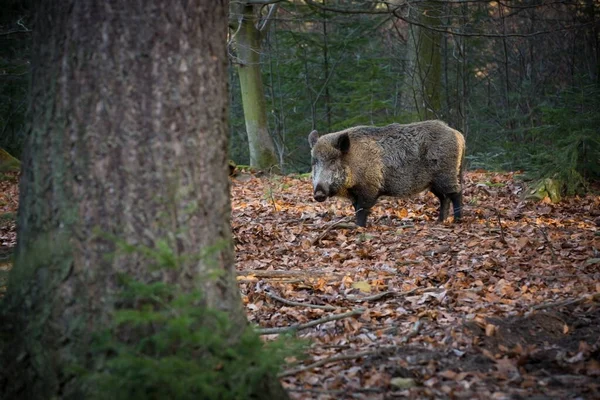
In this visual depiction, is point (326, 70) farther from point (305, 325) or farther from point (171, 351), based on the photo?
point (171, 351)

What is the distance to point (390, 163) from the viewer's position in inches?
404

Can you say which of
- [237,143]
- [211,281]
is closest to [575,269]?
[211,281]

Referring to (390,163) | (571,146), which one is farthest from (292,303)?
(571,146)

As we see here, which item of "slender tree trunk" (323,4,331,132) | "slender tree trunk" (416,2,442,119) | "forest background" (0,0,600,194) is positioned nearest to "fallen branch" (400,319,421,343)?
"forest background" (0,0,600,194)

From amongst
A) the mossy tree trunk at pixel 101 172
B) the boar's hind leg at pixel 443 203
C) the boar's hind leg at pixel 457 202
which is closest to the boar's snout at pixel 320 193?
the boar's hind leg at pixel 443 203

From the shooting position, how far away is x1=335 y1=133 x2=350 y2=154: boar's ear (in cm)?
980

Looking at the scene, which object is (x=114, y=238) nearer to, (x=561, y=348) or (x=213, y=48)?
(x=213, y=48)

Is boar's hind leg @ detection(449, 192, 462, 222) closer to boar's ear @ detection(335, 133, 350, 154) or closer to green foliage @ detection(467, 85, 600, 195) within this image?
boar's ear @ detection(335, 133, 350, 154)

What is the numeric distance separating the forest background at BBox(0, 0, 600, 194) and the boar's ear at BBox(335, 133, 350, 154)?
359 cm

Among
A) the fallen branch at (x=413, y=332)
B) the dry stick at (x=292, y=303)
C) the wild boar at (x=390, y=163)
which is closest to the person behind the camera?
the fallen branch at (x=413, y=332)

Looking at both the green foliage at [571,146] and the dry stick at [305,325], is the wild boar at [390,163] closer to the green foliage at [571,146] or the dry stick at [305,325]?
the green foliage at [571,146]

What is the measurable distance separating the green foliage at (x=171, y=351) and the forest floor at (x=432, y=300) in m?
0.67

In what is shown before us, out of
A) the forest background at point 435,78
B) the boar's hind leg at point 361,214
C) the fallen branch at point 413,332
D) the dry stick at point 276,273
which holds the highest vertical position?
the forest background at point 435,78

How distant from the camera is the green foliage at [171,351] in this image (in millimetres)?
2697
